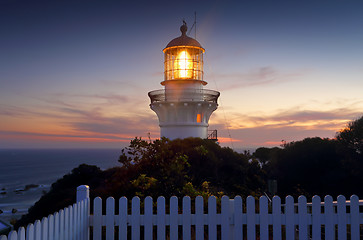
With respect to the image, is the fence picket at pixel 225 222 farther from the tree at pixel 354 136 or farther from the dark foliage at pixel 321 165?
the tree at pixel 354 136

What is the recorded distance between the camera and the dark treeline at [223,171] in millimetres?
9486

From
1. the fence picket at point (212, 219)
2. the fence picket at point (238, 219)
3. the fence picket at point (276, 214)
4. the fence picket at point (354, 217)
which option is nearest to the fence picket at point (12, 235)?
the fence picket at point (212, 219)

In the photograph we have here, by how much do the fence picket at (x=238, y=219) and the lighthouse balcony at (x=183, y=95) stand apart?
49.0 feet

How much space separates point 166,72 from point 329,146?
1251 cm

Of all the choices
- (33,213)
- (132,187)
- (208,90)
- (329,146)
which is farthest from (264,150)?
(132,187)

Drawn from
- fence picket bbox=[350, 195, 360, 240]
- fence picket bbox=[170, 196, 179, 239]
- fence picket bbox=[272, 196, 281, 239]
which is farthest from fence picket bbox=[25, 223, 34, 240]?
fence picket bbox=[350, 195, 360, 240]

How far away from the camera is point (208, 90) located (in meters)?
20.5

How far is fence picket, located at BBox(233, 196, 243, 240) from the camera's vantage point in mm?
4801

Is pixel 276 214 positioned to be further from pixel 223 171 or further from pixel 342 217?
pixel 223 171

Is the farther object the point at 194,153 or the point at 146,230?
the point at 194,153

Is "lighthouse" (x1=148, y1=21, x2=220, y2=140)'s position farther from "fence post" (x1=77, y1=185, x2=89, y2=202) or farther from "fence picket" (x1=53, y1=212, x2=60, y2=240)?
"fence picket" (x1=53, y1=212, x2=60, y2=240)

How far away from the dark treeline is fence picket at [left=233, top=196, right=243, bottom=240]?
286 cm

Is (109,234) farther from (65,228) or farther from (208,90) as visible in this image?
(208,90)

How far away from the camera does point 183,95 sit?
19.7 metres
